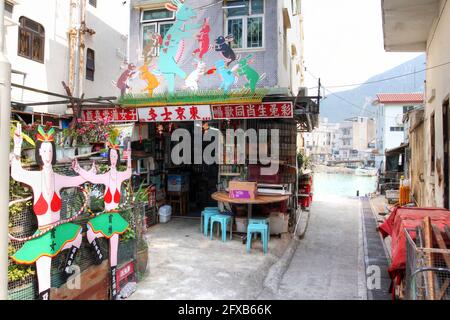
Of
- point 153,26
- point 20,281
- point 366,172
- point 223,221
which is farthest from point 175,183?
point 366,172

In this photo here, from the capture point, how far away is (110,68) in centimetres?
1448

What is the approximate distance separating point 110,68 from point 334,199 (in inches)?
502

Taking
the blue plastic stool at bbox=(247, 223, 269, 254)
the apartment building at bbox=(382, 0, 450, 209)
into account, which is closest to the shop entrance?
the blue plastic stool at bbox=(247, 223, 269, 254)

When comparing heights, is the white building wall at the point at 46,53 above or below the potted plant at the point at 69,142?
above

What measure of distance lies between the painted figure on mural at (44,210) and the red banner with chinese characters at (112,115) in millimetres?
5384

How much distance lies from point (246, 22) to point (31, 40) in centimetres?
685

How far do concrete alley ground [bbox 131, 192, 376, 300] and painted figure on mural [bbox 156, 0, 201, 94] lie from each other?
454 centimetres

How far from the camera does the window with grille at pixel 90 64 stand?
12820 mm

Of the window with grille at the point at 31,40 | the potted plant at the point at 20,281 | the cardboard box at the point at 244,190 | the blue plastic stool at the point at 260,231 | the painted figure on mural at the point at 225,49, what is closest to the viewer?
the potted plant at the point at 20,281

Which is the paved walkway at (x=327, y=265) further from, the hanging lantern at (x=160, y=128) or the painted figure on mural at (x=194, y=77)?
the painted figure on mural at (x=194, y=77)

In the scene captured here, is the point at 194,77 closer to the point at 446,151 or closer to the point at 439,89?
the point at 439,89

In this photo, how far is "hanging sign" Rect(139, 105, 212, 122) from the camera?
8234 mm

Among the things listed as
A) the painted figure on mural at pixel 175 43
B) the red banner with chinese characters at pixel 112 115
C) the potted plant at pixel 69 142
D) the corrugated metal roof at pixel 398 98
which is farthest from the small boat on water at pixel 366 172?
the potted plant at pixel 69 142
